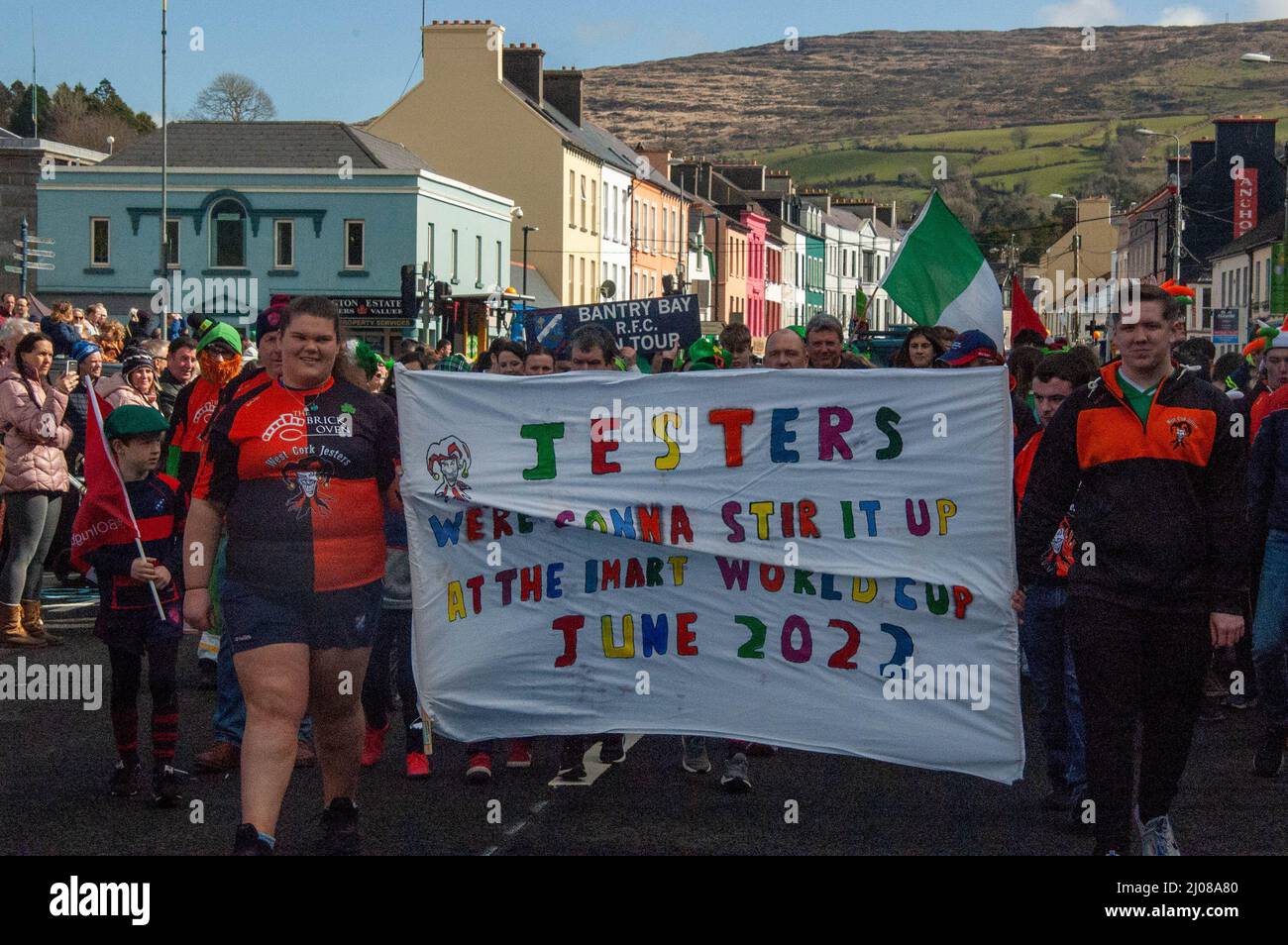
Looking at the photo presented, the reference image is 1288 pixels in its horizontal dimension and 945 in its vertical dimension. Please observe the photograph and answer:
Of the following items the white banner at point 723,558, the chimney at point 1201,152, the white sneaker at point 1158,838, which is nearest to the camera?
the white sneaker at point 1158,838

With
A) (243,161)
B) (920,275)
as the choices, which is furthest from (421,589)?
(243,161)

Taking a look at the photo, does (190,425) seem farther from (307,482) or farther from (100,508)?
(307,482)

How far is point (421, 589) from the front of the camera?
7219 mm

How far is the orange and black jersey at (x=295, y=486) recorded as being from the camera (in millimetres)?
6039

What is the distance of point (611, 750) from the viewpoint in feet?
28.0

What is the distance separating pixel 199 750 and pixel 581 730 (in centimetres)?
235

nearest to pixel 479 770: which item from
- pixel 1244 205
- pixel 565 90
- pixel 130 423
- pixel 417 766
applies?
pixel 417 766

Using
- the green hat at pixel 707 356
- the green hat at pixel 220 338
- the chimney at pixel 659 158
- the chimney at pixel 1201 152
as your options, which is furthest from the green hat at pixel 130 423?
the chimney at pixel 659 158

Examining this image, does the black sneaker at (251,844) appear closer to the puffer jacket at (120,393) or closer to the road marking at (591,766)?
the road marking at (591,766)

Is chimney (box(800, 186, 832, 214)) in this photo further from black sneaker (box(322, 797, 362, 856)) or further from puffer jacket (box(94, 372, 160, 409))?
black sneaker (box(322, 797, 362, 856))

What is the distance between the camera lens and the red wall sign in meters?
70.4

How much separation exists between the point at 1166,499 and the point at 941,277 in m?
4.69

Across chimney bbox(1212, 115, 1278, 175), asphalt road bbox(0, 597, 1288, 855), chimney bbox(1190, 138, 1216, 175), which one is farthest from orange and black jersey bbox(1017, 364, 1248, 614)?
chimney bbox(1190, 138, 1216, 175)

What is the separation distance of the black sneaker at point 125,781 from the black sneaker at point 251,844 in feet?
6.52
